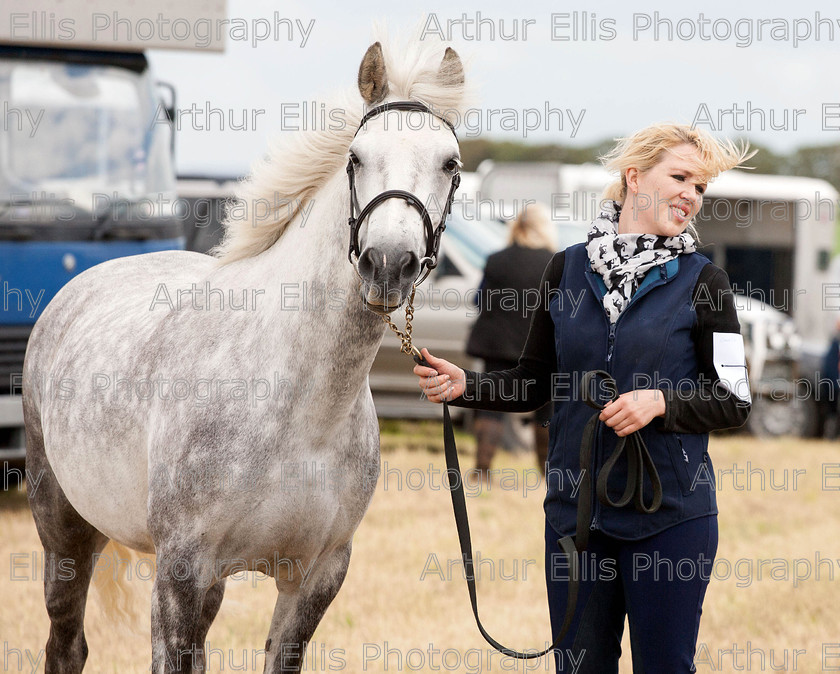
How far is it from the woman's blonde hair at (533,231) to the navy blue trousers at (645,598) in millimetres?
5311

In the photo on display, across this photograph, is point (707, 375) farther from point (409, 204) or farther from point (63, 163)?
point (63, 163)

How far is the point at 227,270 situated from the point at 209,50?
445 cm

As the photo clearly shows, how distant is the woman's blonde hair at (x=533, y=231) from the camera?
7695mm

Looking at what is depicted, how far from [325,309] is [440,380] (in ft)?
1.25

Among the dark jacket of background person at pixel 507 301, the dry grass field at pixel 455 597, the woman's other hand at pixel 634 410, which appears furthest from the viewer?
the dark jacket of background person at pixel 507 301

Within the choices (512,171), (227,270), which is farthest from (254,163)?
(512,171)

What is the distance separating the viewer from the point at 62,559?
3.76 metres

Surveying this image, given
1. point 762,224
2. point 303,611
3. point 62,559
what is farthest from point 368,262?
point 762,224

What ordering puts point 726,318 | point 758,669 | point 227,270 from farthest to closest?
point 758,669, point 227,270, point 726,318

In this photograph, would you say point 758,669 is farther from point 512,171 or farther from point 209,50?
point 512,171

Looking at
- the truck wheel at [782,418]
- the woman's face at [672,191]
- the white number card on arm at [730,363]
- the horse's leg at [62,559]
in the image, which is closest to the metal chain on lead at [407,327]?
the woman's face at [672,191]

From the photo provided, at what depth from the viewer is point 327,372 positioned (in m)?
2.66

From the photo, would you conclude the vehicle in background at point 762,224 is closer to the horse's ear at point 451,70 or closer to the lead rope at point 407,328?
the horse's ear at point 451,70

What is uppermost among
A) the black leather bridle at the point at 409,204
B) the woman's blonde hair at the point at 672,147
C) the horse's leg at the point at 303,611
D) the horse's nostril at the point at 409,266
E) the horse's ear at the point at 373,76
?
the horse's ear at the point at 373,76
